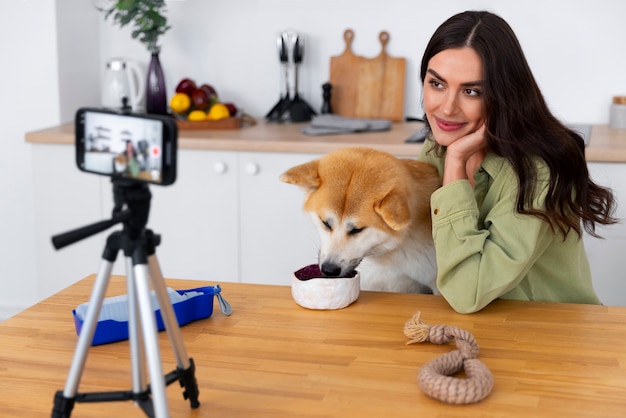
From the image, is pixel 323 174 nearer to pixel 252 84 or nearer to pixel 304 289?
pixel 304 289

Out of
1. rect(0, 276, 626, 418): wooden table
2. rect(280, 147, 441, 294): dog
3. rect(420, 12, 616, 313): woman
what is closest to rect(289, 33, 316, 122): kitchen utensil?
rect(280, 147, 441, 294): dog

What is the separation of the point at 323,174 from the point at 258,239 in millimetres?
1148

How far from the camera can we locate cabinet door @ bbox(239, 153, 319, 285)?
9.05 feet

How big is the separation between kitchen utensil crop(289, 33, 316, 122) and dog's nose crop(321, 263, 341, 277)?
1534 mm

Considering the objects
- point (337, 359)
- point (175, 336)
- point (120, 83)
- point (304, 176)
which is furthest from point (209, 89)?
point (175, 336)

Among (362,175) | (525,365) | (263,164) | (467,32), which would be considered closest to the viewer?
(525,365)

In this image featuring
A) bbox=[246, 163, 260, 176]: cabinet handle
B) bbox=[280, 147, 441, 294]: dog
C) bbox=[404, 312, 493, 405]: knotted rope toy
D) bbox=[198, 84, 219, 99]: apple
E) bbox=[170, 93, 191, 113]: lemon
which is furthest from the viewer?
bbox=[198, 84, 219, 99]: apple

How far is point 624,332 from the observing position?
134 cm

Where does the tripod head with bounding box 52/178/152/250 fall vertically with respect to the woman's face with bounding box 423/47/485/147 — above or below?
below

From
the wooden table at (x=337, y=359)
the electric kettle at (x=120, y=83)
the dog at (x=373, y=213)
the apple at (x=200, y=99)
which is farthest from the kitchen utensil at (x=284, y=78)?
the wooden table at (x=337, y=359)

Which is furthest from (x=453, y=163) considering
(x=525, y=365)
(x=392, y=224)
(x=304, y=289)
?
(x=525, y=365)

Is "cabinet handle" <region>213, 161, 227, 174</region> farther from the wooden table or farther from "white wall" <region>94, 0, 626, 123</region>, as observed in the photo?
the wooden table

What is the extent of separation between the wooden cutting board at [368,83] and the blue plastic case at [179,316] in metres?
1.83

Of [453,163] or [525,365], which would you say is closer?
[525,365]
